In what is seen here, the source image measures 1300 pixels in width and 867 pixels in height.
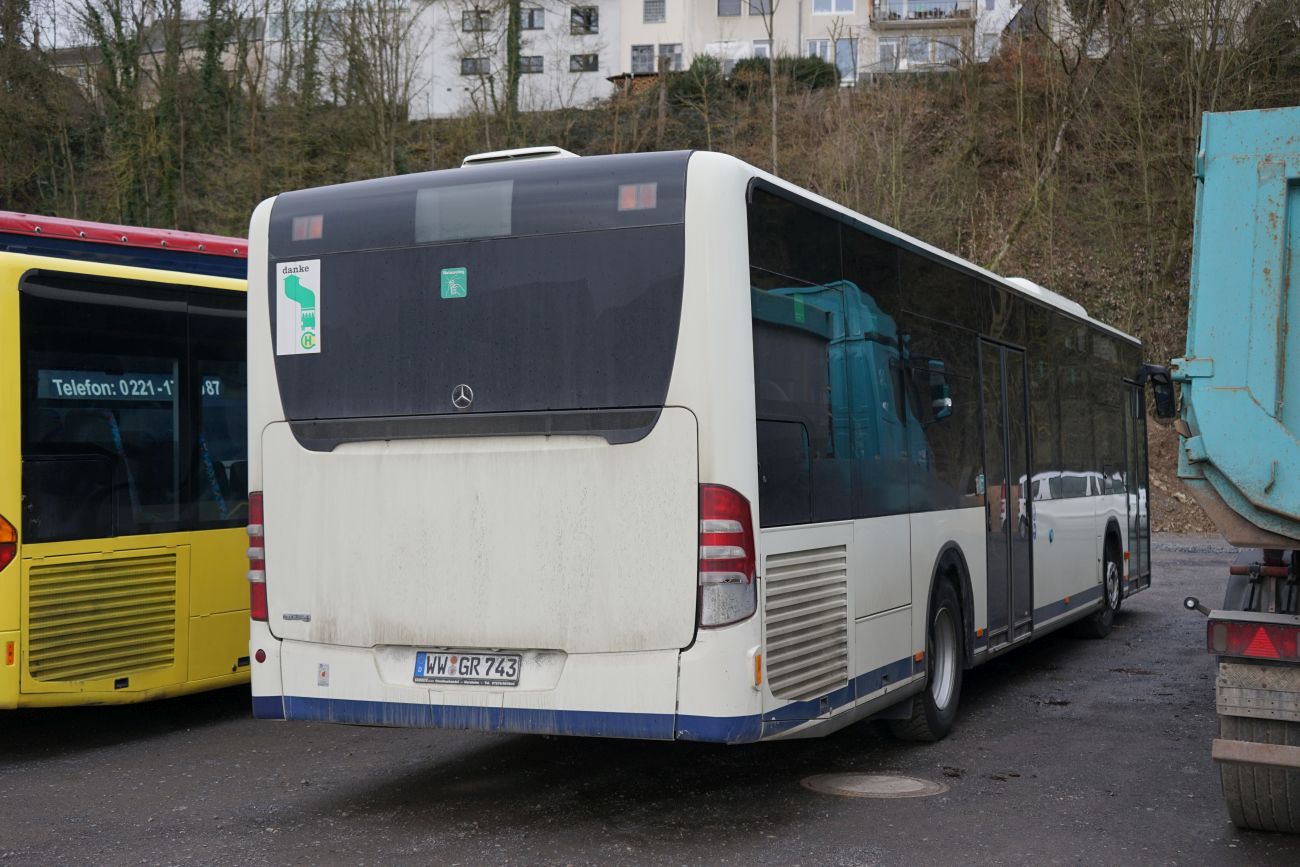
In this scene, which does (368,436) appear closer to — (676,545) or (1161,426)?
(676,545)

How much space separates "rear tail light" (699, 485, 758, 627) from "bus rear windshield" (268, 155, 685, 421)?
52 cm

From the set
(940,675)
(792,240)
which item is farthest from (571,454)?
(940,675)

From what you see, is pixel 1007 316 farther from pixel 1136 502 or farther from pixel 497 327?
pixel 1136 502

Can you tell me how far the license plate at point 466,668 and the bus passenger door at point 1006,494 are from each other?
15.3ft

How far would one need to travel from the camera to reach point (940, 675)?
29.2ft

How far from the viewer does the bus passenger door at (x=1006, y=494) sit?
10.1 metres

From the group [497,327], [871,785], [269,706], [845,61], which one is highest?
[845,61]

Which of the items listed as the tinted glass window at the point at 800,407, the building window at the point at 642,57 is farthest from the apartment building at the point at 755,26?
the tinted glass window at the point at 800,407

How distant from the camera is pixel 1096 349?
Result: 44.6 feet

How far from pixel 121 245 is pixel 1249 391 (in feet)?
24.4

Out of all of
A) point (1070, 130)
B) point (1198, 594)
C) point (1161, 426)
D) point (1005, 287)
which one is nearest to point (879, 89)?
point (1070, 130)

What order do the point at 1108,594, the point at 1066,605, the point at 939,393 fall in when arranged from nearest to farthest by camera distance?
1. the point at 939,393
2. the point at 1066,605
3. the point at 1108,594

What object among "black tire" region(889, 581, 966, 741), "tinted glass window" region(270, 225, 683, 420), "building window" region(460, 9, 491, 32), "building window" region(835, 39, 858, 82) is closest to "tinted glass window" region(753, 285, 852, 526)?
"tinted glass window" region(270, 225, 683, 420)

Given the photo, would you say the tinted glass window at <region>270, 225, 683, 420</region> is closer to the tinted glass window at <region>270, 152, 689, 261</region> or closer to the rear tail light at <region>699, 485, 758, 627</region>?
the tinted glass window at <region>270, 152, 689, 261</region>
